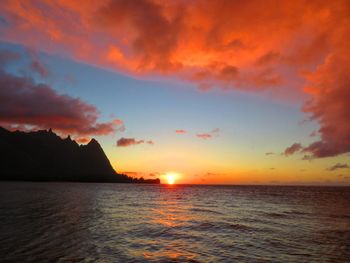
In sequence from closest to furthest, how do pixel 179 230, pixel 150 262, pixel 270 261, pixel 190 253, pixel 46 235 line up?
pixel 150 262
pixel 270 261
pixel 190 253
pixel 46 235
pixel 179 230

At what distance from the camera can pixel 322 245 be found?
24047 mm

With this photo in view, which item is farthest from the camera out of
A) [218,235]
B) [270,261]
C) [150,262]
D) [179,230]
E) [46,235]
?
[179,230]

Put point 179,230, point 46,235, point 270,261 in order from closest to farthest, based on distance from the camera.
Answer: point 270,261, point 46,235, point 179,230

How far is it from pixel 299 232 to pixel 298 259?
11997 mm

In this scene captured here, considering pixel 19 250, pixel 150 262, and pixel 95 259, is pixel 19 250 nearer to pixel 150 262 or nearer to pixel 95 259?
pixel 95 259

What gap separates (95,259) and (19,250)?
5376 millimetres

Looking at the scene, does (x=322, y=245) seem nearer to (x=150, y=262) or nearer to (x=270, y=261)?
(x=270, y=261)

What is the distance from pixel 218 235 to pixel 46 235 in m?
15.3

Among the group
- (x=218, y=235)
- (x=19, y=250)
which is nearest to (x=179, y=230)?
(x=218, y=235)

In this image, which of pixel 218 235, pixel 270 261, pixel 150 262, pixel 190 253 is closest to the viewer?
pixel 150 262

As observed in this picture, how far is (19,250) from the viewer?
1856 cm

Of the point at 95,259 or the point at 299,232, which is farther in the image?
the point at 299,232

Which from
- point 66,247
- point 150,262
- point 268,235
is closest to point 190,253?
point 150,262

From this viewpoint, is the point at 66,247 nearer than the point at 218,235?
Yes
